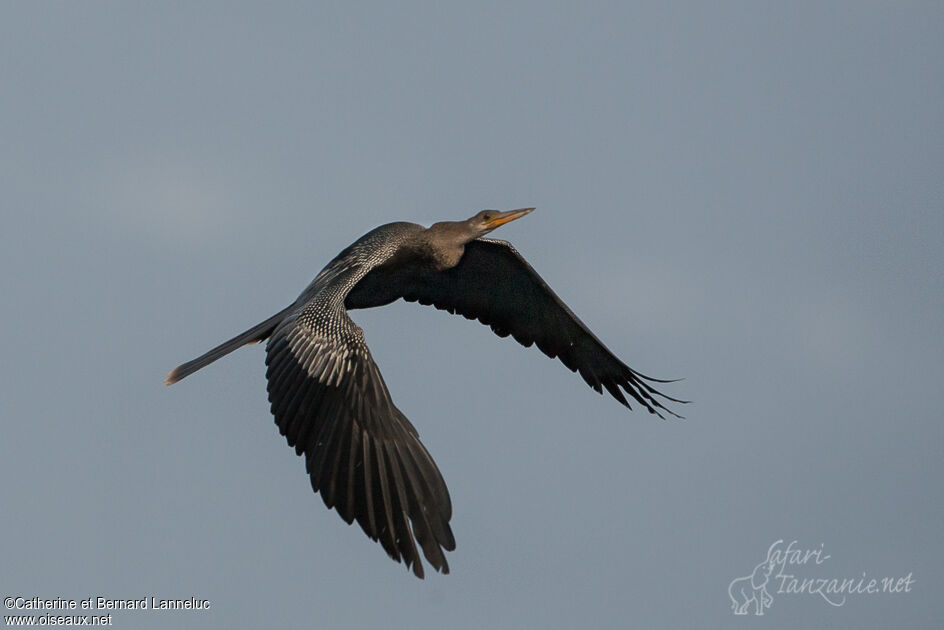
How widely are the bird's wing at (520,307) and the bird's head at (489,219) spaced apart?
1.30 ft

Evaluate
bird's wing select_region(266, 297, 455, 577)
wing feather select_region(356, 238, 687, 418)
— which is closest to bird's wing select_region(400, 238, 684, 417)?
wing feather select_region(356, 238, 687, 418)

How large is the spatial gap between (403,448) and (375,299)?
454cm

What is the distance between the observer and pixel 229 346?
1593cm

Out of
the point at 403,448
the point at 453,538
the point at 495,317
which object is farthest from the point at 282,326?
the point at 495,317

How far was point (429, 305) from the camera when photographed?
732 inches

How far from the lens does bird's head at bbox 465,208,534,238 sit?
17.5 metres

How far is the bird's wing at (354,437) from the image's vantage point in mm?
12719

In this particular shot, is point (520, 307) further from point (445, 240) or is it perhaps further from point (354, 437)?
point (354, 437)

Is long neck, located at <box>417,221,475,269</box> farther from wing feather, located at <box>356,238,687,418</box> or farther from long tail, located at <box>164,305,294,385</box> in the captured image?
long tail, located at <box>164,305,294,385</box>

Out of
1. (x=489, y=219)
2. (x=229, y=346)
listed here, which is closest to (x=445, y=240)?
(x=489, y=219)

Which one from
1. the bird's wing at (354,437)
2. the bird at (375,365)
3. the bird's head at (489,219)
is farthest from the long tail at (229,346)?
the bird's head at (489,219)

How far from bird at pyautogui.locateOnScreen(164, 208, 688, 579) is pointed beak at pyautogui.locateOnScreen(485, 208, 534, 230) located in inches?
0.5

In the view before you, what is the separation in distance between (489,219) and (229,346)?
11.9ft

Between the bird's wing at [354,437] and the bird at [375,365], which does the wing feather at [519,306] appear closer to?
the bird at [375,365]
